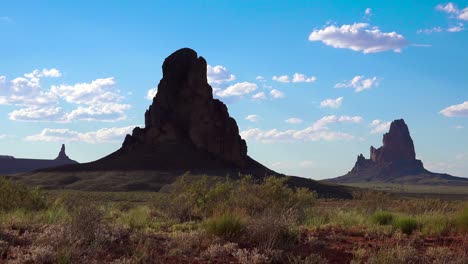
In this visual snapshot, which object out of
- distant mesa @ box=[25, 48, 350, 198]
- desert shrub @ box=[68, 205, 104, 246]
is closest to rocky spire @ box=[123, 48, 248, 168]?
distant mesa @ box=[25, 48, 350, 198]

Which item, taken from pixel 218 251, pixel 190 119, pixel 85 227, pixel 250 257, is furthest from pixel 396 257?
pixel 190 119

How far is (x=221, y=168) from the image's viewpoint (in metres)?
95.0

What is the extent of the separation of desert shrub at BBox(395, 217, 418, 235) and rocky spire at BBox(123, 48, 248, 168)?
85475mm

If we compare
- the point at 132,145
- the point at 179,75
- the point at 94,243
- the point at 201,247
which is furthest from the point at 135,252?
the point at 179,75

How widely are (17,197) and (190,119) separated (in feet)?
279

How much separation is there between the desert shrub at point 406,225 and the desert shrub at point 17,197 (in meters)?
11.5

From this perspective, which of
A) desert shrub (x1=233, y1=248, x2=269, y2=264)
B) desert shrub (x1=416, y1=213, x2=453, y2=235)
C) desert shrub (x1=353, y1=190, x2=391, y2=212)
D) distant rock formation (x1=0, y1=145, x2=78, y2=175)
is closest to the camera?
desert shrub (x1=233, y1=248, x2=269, y2=264)

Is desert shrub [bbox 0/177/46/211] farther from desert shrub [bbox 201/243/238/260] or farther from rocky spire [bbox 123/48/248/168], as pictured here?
rocky spire [bbox 123/48/248/168]

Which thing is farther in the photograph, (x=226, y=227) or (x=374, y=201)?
(x=374, y=201)

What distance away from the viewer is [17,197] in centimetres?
1878

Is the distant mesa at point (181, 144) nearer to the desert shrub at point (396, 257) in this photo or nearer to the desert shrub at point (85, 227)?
the desert shrub at point (85, 227)

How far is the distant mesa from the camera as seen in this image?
88.7 m

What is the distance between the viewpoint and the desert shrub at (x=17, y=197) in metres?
18.2

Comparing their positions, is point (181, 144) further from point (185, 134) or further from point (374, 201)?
point (374, 201)
